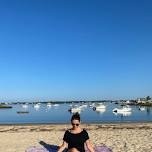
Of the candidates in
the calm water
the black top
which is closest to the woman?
the black top

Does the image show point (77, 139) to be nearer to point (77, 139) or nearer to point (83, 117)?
point (77, 139)

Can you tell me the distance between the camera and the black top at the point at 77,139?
35.4 feet

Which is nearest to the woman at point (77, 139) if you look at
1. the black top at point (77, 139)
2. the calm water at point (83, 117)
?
the black top at point (77, 139)

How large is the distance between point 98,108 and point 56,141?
3333 inches

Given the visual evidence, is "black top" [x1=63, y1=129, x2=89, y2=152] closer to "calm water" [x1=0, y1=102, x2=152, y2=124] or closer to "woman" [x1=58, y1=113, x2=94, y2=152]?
"woman" [x1=58, y1=113, x2=94, y2=152]

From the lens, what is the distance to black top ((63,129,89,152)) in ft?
35.4

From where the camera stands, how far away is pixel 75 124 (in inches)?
412

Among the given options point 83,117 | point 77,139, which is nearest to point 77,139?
point 77,139

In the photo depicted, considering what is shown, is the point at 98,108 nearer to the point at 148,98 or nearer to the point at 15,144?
the point at 15,144

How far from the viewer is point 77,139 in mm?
10828

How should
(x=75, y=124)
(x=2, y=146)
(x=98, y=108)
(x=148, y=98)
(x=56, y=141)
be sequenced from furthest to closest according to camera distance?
(x=148, y=98) → (x=98, y=108) → (x=56, y=141) → (x=2, y=146) → (x=75, y=124)

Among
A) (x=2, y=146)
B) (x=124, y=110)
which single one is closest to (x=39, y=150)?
(x=2, y=146)

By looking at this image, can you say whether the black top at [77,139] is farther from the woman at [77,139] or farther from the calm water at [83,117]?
the calm water at [83,117]

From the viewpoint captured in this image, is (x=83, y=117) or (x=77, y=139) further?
(x=83, y=117)
